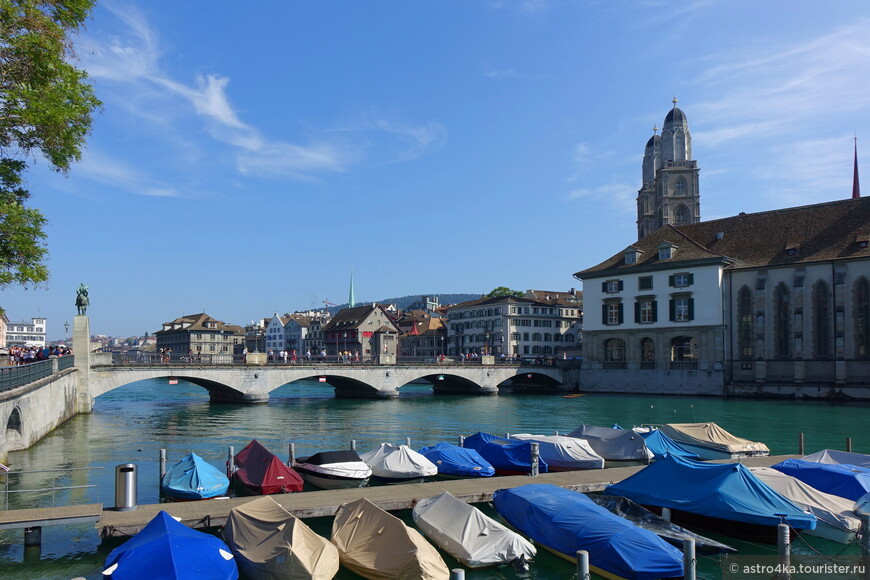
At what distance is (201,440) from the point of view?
36.1 metres

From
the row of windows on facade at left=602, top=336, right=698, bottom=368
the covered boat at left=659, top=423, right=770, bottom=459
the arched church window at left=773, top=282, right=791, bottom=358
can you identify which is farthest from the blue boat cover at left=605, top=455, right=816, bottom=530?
the row of windows on facade at left=602, top=336, right=698, bottom=368

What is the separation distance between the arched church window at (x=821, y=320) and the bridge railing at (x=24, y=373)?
63.1 metres

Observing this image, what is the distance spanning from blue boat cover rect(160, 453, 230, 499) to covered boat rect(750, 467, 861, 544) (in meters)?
14.7

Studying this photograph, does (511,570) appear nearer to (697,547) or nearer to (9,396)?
(697,547)

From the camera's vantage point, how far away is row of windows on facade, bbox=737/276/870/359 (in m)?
62.5

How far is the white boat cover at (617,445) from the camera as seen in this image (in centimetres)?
2641

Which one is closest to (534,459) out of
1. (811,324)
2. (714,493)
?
(714,493)

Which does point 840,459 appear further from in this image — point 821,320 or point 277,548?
point 821,320

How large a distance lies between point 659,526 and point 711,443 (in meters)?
14.1

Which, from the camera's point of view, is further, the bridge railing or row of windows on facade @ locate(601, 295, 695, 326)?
row of windows on facade @ locate(601, 295, 695, 326)

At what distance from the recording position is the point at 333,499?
17938 millimetres

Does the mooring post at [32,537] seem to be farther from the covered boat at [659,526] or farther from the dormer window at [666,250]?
the dormer window at [666,250]

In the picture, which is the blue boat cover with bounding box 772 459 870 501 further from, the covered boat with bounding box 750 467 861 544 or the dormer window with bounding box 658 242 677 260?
the dormer window with bounding box 658 242 677 260

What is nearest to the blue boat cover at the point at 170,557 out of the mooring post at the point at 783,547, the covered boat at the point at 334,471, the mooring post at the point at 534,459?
the covered boat at the point at 334,471
